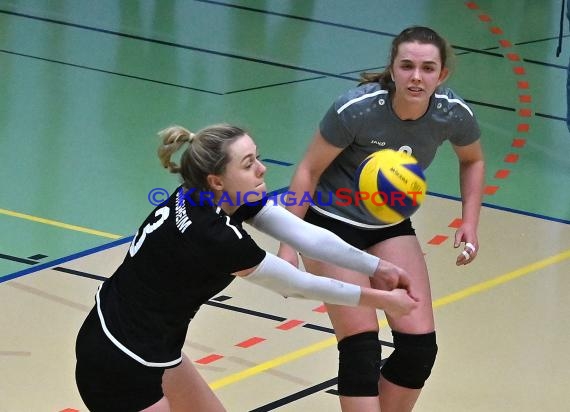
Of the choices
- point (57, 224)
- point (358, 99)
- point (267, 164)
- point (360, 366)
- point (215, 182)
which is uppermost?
point (358, 99)

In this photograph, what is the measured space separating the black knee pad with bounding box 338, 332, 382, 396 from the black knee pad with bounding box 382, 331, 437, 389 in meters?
0.11

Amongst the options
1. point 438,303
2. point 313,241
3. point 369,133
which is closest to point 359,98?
point 369,133

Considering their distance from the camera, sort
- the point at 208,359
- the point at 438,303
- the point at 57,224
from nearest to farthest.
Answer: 1. the point at 208,359
2. the point at 438,303
3. the point at 57,224

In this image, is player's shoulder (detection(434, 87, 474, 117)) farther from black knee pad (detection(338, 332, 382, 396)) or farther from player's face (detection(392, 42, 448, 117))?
black knee pad (detection(338, 332, 382, 396))

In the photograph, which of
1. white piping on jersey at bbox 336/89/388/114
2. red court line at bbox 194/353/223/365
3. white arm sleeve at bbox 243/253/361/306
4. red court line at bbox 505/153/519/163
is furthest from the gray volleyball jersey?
red court line at bbox 505/153/519/163

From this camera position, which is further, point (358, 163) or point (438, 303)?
point (438, 303)

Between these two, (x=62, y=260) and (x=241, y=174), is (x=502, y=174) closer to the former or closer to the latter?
(x=62, y=260)

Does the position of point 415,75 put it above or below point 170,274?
above

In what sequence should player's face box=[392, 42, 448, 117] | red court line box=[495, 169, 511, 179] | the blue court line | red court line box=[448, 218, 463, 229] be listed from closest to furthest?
player's face box=[392, 42, 448, 117]
the blue court line
red court line box=[448, 218, 463, 229]
red court line box=[495, 169, 511, 179]

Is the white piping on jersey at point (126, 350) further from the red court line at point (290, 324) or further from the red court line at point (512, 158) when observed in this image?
the red court line at point (512, 158)

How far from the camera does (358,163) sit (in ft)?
17.0

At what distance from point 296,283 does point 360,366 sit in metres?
0.90

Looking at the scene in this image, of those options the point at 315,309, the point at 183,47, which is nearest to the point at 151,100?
the point at 183,47

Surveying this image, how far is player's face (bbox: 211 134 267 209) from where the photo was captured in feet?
14.0
